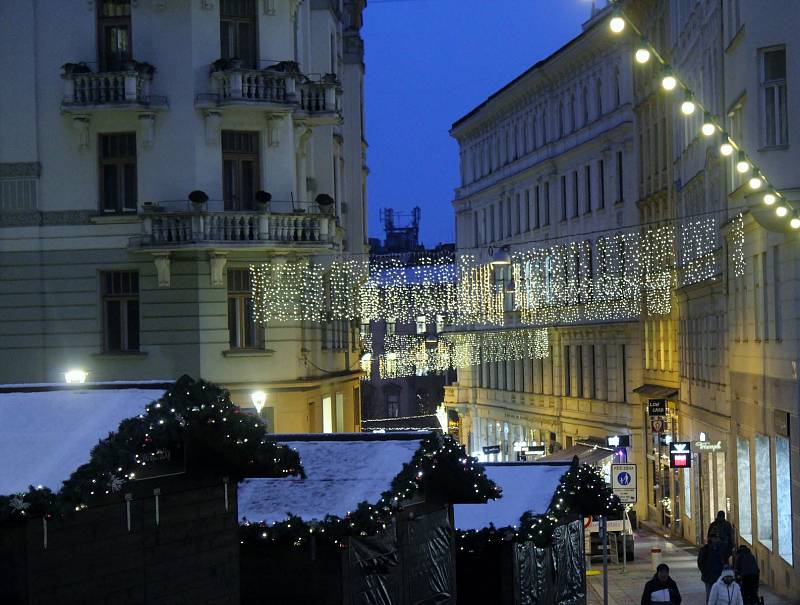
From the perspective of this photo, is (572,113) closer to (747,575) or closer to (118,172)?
(118,172)

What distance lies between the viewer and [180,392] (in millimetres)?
14906

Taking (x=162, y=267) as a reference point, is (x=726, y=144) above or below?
above

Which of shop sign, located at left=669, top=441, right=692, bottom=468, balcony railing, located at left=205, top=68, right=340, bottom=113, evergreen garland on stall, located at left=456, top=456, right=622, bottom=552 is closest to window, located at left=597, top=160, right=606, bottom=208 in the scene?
shop sign, located at left=669, top=441, right=692, bottom=468

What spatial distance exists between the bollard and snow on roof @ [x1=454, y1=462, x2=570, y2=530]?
16006mm

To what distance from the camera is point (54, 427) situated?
1455cm

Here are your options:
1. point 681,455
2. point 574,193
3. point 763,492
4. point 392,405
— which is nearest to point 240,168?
point 763,492

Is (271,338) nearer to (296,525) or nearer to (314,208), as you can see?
(314,208)

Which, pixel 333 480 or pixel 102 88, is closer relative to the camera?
pixel 333 480

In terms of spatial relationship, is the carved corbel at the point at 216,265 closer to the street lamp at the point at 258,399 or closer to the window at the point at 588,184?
the street lamp at the point at 258,399

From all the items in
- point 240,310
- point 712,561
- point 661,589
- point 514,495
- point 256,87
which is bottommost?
point 712,561

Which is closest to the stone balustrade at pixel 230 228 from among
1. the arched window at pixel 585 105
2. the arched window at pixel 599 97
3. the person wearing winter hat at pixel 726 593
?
the person wearing winter hat at pixel 726 593

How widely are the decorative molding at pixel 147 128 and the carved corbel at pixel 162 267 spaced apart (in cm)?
221

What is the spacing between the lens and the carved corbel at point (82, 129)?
1344 inches

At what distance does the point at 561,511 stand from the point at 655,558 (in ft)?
61.0
